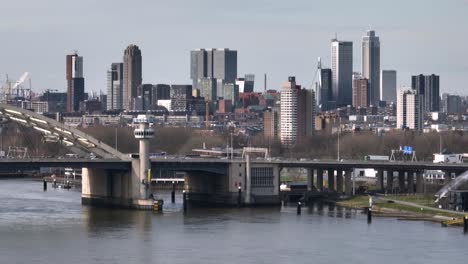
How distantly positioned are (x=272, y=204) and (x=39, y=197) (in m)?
19.0

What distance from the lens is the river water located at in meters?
77.0

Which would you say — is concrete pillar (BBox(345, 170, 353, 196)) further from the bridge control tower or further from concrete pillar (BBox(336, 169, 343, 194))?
the bridge control tower

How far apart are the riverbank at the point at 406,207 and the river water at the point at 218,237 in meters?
1.66

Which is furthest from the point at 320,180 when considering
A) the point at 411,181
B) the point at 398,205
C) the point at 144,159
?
the point at 144,159

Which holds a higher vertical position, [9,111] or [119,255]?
[9,111]

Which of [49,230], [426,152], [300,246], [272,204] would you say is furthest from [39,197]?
[426,152]

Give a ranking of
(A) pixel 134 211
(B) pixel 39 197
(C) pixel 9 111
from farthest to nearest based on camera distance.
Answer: (B) pixel 39 197
(C) pixel 9 111
(A) pixel 134 211

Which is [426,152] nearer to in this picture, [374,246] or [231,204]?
[231,204]

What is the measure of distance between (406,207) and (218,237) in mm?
20468

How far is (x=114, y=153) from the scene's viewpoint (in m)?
110

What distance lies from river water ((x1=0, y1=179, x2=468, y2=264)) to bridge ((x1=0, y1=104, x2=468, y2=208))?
3067mm

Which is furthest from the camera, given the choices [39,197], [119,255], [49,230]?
[39,197]

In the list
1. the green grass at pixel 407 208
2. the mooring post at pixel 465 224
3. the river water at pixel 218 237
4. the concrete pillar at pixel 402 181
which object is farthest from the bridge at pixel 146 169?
the mooring post at pixel 465 224

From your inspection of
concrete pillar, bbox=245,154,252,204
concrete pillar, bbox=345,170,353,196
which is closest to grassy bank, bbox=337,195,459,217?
concrete pillar, bbox=345,170,353,196
